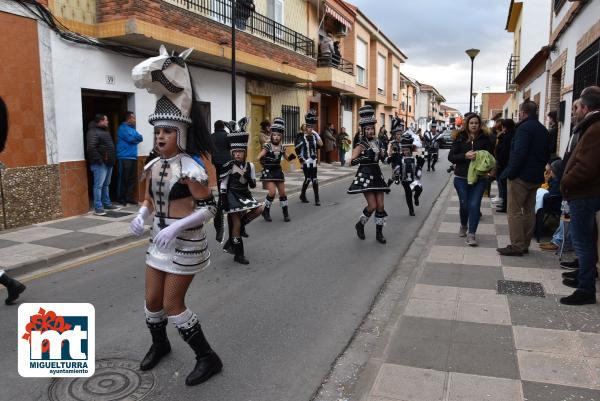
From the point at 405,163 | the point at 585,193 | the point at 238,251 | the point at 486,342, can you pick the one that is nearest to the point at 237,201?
the point at 238,251

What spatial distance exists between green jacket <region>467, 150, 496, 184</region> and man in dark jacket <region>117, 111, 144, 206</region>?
6.84m

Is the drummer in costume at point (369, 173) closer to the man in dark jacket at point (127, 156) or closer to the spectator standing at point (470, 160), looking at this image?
the spectator standing at point (470, 160)

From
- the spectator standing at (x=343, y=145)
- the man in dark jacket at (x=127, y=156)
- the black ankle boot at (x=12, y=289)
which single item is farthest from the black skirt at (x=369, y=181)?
the spectator standing at (x=343, y=145)

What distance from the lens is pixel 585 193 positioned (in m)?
4.75

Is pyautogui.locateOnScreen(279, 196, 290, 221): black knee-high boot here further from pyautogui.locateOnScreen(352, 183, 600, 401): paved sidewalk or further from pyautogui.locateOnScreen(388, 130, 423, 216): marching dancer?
pyautogui.locateOnScreen(352, 183, 600, 401): paved sidewalk

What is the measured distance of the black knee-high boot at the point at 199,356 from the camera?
11.2ft

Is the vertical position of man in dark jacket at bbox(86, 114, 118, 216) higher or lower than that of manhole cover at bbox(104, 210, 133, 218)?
higher

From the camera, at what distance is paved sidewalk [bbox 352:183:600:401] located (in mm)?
3244

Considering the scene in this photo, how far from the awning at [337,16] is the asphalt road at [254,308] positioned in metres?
15.4

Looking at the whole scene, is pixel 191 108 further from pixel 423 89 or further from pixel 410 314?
pixel 423 89

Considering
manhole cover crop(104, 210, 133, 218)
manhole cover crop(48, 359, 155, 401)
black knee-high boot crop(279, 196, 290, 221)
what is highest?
black knee-high boot crop(279, 196, 290, 221)

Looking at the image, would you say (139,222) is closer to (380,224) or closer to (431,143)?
(380,224)

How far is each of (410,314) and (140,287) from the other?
9.65ft

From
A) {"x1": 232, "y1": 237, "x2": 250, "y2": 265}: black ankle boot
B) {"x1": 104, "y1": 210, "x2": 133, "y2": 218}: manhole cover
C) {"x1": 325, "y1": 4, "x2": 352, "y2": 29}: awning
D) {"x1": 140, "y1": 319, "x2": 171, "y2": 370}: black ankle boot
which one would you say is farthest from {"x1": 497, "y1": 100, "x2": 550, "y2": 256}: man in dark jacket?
{"x1": 325, "y1": 4, "x2": 352, "y2": 29}: awning
